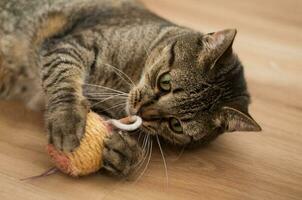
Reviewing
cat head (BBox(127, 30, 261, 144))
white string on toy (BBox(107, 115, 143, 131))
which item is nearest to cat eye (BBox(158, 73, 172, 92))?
cat head (BBox(127, 30, 261, 144))

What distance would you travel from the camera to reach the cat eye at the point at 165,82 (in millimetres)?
1428

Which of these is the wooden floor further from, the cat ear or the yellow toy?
the cat ear

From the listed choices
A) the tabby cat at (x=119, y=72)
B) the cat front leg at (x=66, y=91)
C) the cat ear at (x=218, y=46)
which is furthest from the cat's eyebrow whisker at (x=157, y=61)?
the cat front leg at (x=66, y=91)

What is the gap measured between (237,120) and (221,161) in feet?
0.75

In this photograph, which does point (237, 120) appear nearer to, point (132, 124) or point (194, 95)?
point (194, 95)

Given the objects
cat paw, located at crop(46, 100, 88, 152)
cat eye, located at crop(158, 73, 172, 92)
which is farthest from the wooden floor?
cat eye, located at crop(158, 73, 172, 92)

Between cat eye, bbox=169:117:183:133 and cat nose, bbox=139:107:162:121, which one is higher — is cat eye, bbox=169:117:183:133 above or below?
below

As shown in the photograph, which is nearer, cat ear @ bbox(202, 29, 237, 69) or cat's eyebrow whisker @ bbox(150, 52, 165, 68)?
cat ear @ bbox(202, 29, 237, 69)

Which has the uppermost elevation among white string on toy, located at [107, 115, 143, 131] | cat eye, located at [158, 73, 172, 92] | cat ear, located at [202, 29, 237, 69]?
cat ear, located at [202, 29, 237, 69]

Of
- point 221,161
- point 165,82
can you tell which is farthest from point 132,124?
point 221,161

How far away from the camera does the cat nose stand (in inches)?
56.0

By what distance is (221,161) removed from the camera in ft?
5.25

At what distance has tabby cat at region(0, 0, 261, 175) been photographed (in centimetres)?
141

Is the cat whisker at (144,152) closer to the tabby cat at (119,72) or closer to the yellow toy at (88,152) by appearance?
the tabby cat at (119,72)
